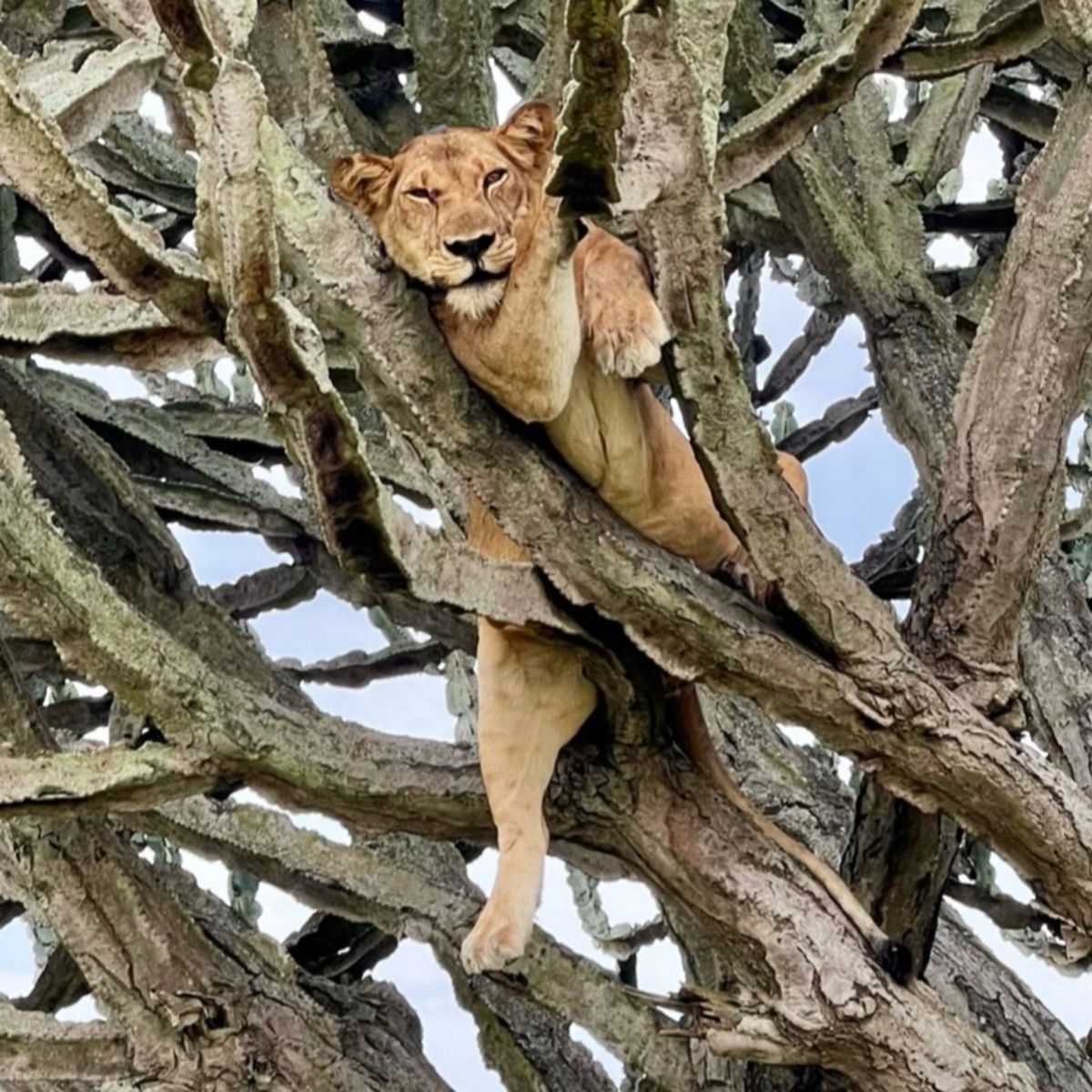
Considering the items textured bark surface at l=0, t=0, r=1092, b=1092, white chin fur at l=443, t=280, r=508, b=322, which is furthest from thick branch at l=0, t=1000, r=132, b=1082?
white chin fur at l=443, t=280, r=508, b=322

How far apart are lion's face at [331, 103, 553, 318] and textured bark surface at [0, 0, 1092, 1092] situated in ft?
0.24

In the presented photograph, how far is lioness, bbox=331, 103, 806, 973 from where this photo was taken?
173cm

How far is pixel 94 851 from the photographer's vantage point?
232cm

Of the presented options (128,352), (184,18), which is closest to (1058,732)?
(128,352)

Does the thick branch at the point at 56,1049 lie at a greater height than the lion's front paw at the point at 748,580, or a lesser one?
lesser

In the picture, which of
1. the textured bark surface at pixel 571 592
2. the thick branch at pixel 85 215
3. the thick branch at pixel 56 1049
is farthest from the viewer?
the thick branch at pixel 56 1049

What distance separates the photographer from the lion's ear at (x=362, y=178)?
1885mm

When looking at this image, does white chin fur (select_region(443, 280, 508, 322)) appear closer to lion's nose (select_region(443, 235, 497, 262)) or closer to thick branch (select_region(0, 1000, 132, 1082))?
lion's nose (select_region(443, 235, 497, 262))

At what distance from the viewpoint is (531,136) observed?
190 cm

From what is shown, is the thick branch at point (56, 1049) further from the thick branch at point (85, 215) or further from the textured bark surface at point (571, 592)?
the thick branch at point (85, 215)

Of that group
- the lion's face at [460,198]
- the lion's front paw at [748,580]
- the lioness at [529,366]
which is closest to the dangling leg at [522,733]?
the lioness at [529,366]

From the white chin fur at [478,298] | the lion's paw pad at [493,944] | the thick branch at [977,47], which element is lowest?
the lion's paw pad at [493,944]

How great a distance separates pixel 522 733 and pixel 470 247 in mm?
664

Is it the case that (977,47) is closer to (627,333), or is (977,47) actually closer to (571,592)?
(627,333)
